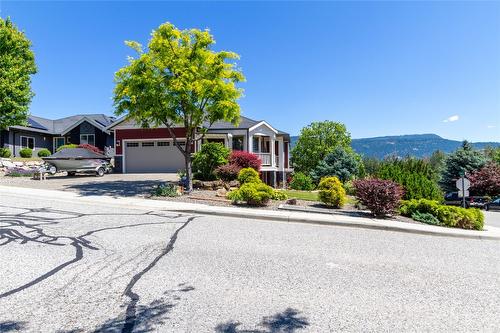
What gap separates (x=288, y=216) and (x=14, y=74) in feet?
79.5

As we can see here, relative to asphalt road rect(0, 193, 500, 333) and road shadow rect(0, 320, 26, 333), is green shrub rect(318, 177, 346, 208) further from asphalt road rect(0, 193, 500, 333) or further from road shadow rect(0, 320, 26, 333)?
road shadow rect(0, 320, 26, 333)

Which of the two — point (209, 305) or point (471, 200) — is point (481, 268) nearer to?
point (209, 305)

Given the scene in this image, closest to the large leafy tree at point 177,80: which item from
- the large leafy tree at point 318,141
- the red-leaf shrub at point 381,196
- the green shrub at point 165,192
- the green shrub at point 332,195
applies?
the green shrub at point 165,192

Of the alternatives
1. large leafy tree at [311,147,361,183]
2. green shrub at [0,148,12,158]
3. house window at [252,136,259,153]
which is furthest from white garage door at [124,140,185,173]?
green shrub at [0,148,12,158]

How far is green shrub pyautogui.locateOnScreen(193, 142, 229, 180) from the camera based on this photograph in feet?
61.3

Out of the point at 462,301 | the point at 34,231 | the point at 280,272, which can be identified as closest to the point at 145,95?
the point at 34,231

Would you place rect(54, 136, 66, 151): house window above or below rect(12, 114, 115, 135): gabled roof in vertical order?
below

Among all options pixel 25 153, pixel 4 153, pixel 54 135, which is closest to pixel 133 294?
pixel 4 153

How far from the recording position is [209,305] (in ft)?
13.4

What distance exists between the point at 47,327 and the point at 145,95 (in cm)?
1274

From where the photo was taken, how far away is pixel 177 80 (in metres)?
14.8

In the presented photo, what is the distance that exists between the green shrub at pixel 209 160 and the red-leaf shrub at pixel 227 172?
952 mm

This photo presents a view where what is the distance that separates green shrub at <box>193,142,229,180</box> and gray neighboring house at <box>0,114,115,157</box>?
16222 millimetres

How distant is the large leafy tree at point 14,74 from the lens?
23.5m
